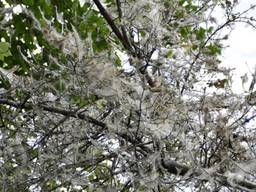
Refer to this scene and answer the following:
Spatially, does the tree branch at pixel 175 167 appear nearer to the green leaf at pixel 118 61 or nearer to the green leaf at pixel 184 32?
the green leaf at pixel 118 61

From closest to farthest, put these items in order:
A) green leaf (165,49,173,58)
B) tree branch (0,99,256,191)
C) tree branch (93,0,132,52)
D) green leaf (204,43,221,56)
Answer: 1. tree branch (0,99,256,191)
2. tree branch (93,0,132,52)
3. green leaf (165,49,173,58)
4. green leaf (204,43,221,56)

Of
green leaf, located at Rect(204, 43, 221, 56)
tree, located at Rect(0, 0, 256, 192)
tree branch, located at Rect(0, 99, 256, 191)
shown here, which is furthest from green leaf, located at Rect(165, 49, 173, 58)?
green leaf, located at Rect(204, 43, 221, 56)

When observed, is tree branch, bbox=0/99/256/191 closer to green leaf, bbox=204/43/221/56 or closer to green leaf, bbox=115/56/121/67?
green leaf, bbox=115/56/121/67

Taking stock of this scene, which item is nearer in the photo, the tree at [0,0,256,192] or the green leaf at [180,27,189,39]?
the tree at [0,0,256,192]

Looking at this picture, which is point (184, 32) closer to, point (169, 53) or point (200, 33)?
point (200, 33)

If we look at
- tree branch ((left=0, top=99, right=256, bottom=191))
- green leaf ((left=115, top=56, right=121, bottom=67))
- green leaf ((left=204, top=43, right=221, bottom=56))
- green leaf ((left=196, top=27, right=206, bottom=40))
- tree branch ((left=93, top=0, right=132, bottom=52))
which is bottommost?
tree branch ((left=0, top=99, right=256, bottom=191))

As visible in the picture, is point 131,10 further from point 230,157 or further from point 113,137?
point 230,157

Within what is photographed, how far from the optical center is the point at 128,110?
212 cm

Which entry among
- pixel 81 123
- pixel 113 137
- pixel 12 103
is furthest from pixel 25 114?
pixel 113 137

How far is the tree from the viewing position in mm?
1981

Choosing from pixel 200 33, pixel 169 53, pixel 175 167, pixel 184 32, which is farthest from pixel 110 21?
pixel 200 33

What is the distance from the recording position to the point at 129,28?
252 cm

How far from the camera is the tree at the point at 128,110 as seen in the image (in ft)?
6.50

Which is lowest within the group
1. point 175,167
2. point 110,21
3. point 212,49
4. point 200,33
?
point 175,167
